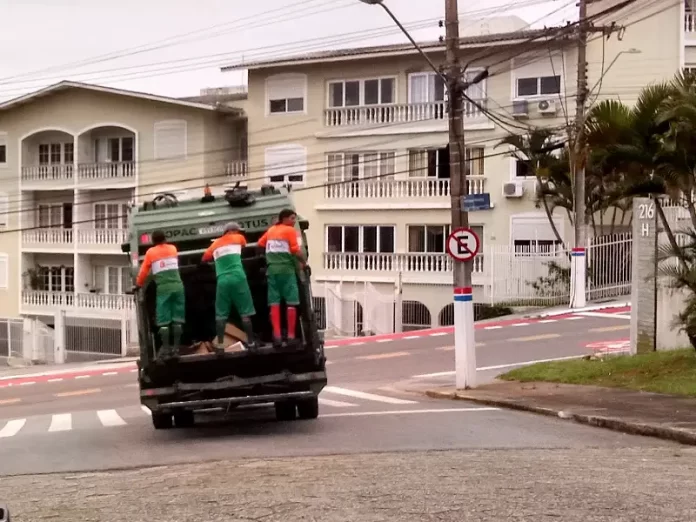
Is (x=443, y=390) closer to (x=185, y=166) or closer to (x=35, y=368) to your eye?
(x=35, y=368)

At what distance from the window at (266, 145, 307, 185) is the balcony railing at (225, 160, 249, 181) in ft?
4.14

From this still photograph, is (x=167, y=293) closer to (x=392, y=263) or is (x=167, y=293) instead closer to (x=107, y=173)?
(x=392, y=263)

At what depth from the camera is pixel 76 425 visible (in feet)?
48.4

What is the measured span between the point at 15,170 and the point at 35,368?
610 inches

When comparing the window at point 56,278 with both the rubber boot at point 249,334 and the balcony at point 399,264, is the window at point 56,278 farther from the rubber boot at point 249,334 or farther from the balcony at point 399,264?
the rubber boot at point 249,334

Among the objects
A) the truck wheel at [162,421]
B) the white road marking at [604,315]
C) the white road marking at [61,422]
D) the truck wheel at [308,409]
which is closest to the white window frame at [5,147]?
the white road marking at [604,315]

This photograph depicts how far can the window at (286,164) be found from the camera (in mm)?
39906

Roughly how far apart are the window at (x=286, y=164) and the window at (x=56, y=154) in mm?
10241

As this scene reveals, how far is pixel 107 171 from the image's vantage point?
43.8 metres

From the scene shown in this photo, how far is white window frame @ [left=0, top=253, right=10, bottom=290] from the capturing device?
153ft

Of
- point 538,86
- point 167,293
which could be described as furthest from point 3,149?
point 167,293

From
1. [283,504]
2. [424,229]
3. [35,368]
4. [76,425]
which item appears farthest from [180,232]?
[424,229]

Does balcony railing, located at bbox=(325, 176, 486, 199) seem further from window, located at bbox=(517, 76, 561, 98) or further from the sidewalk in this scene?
the sidewalk

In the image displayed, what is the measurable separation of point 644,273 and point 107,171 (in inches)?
1184
